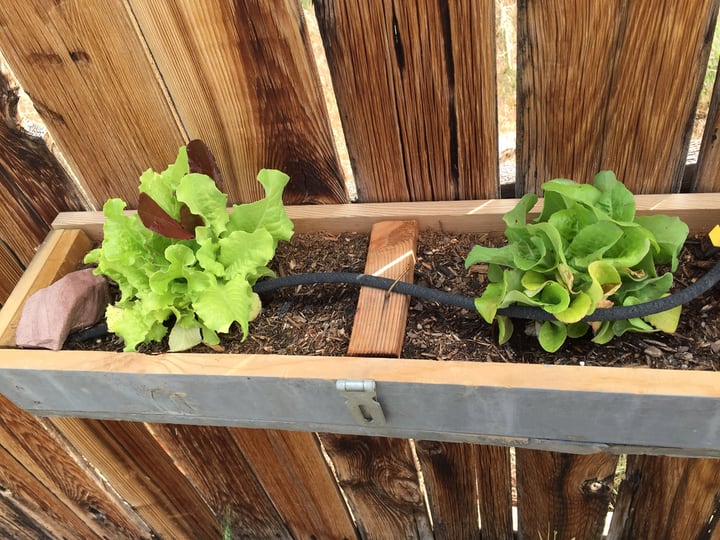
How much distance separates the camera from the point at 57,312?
3.05 feet

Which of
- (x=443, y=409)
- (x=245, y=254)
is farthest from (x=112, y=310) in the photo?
(x=443, y=409)

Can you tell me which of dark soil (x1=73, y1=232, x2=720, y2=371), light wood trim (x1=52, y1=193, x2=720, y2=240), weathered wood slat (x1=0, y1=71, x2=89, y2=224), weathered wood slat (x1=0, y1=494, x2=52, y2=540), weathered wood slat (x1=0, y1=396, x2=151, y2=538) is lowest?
weathered wood slat (x1=0, y1=494, x2=52, y2=540)

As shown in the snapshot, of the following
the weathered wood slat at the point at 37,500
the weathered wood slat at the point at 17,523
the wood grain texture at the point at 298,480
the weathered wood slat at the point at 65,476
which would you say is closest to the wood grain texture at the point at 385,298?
the wood grain texture at the point at 298,480

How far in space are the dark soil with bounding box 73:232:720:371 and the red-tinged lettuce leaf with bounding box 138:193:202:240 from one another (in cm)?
17

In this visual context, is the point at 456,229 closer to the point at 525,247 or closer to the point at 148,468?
the point at 525,247

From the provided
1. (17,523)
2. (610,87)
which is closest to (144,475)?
(17,523)

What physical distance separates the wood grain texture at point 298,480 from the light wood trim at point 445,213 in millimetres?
406

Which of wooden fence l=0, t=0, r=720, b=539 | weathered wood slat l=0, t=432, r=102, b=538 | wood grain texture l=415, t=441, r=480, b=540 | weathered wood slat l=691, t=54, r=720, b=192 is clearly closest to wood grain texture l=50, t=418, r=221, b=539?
wooden fence l=0, t=0, r=720, b=539

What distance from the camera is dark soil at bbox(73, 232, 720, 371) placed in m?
0.80

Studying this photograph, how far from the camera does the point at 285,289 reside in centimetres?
97

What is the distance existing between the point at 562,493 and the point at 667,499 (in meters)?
0.18

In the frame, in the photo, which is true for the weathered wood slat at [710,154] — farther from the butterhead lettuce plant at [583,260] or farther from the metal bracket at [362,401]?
the metal bracket at [362,401]

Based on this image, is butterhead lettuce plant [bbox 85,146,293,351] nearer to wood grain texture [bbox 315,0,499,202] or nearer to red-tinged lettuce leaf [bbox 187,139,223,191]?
red-tinged lettuce leaf [bbox 187,139,223,191]

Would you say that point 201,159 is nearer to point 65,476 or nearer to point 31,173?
point 31,173
